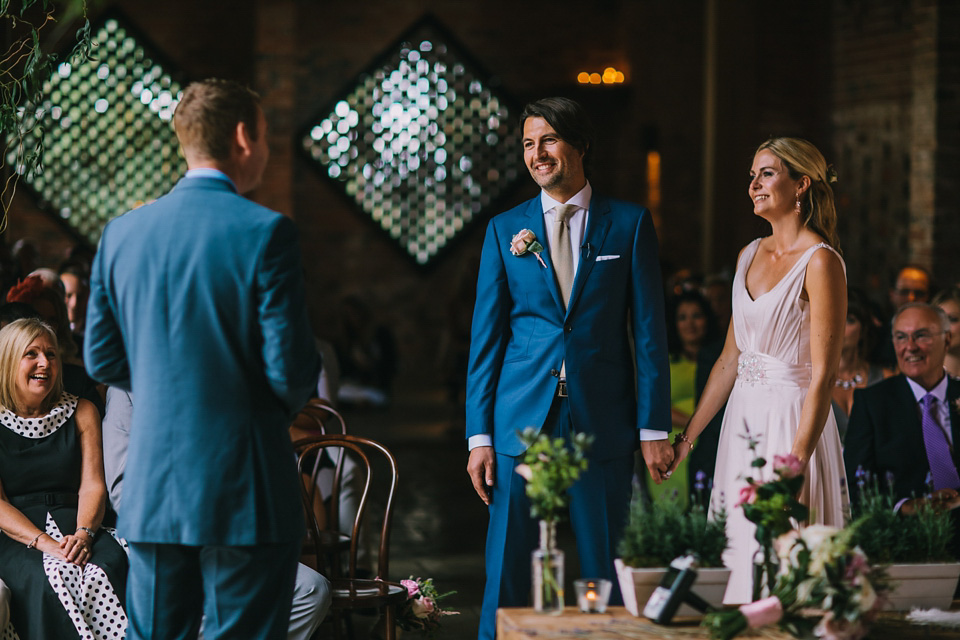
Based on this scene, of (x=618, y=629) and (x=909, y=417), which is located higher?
(x=909, y=417)

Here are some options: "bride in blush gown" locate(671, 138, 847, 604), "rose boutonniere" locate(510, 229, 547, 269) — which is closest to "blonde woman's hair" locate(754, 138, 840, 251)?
"bride in blush gown" locate(671, 138, 847, 604)

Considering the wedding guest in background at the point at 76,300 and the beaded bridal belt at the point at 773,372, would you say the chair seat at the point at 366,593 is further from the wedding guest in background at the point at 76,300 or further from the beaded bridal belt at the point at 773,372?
the wedding guest in background at the point at 76,300

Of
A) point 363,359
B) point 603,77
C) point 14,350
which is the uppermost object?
point 603,77

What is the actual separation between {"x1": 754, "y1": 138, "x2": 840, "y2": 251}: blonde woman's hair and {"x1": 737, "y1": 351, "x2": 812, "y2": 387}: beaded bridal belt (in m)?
0.33

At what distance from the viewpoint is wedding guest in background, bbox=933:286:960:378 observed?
4.52 metres

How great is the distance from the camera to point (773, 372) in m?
3.04

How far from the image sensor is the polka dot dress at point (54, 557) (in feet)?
→ 10.9

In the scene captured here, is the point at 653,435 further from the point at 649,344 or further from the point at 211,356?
the point at 211,356

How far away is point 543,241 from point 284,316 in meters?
1.01

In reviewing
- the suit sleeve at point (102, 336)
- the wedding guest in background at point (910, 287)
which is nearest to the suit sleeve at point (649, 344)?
the suit sleeve at point (102, 336)

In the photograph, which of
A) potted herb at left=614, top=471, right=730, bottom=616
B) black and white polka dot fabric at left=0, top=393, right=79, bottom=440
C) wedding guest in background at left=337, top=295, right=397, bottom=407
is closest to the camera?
potted herb at left=614, top=471, right=730, bottom=616

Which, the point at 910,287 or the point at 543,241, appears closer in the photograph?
the point at 543,241

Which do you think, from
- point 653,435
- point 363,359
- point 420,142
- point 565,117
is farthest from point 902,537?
point 420,142

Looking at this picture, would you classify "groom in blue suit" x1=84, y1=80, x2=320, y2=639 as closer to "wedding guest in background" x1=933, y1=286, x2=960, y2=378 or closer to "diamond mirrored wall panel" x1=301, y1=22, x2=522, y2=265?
"wedding guest in background" x1=933, y1=286, x2=960, y2=378
